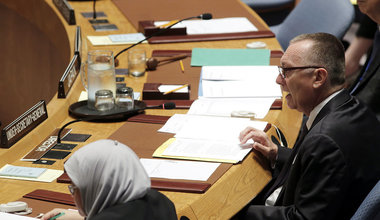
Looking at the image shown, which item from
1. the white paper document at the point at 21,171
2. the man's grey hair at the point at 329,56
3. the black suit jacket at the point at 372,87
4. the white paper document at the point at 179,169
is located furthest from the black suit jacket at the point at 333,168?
the black suit jacket at the point at 372,87

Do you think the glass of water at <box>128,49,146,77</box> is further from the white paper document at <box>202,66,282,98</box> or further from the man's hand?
the man's hand

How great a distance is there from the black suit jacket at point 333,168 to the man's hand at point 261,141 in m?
0.14

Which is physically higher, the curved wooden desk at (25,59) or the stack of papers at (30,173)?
the stack of papers at (30,173)

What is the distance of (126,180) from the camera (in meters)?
1.50

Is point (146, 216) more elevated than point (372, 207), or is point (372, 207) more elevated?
point (146, 216)

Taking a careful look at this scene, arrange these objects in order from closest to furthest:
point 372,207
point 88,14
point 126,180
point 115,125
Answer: point 126,180 → point 372,207 → point 115,125 → point 88,14

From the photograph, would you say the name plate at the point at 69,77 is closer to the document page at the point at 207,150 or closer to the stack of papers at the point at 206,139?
the stack of papers at the point at 206,139

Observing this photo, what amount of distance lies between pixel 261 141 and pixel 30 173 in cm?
81

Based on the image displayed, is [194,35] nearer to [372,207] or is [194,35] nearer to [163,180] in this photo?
[163,180]

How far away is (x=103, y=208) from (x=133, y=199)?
0.07m

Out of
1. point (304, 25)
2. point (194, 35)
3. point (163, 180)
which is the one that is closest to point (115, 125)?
point (163, 180)

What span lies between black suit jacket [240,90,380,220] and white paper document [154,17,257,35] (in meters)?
1.51

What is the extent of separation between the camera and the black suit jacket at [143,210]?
1.47m

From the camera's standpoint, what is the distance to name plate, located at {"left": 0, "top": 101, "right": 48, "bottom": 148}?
2174mm
